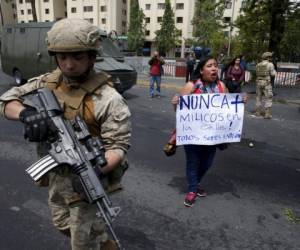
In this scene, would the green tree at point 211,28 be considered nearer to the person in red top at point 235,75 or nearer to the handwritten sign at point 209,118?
the person in red top at point 235,75

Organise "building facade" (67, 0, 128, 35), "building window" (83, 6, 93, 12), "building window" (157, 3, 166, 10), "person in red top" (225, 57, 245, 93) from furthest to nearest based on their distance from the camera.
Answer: "building window" (83, 6, 93, 12), "building facade" (67, 0, 128, 35), "building window" (157, 3, 166, 10), "person in red top" (225, 57, 245, 93)

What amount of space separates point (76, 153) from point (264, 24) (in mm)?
15210

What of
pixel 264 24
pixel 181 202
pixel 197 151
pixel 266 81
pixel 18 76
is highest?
pixel 264 24

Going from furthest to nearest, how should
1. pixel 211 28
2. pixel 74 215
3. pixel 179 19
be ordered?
pixel 179 19 → pixel 211 28 → pixel 74 215

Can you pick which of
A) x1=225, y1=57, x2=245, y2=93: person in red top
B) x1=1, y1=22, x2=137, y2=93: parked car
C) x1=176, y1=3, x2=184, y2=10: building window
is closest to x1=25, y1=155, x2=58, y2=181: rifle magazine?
x1=1, y1=22, x2=137, y2=93: parked car

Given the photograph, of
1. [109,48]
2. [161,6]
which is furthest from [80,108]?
[161,6]

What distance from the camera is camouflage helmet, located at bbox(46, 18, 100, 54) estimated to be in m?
1.72

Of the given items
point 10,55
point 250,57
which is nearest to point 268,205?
point 10,55

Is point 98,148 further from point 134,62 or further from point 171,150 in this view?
point 134,62

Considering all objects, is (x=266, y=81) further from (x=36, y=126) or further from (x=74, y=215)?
(x=36, y=126)

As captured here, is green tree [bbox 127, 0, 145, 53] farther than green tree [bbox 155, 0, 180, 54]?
Yes

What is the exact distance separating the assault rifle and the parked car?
755cm

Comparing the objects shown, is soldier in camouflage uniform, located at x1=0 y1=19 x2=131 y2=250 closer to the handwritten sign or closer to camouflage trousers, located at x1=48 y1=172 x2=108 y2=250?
camouflage trousers, located at x1=48 y1=172 x2=108 y2=250

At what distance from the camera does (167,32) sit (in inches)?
2215
